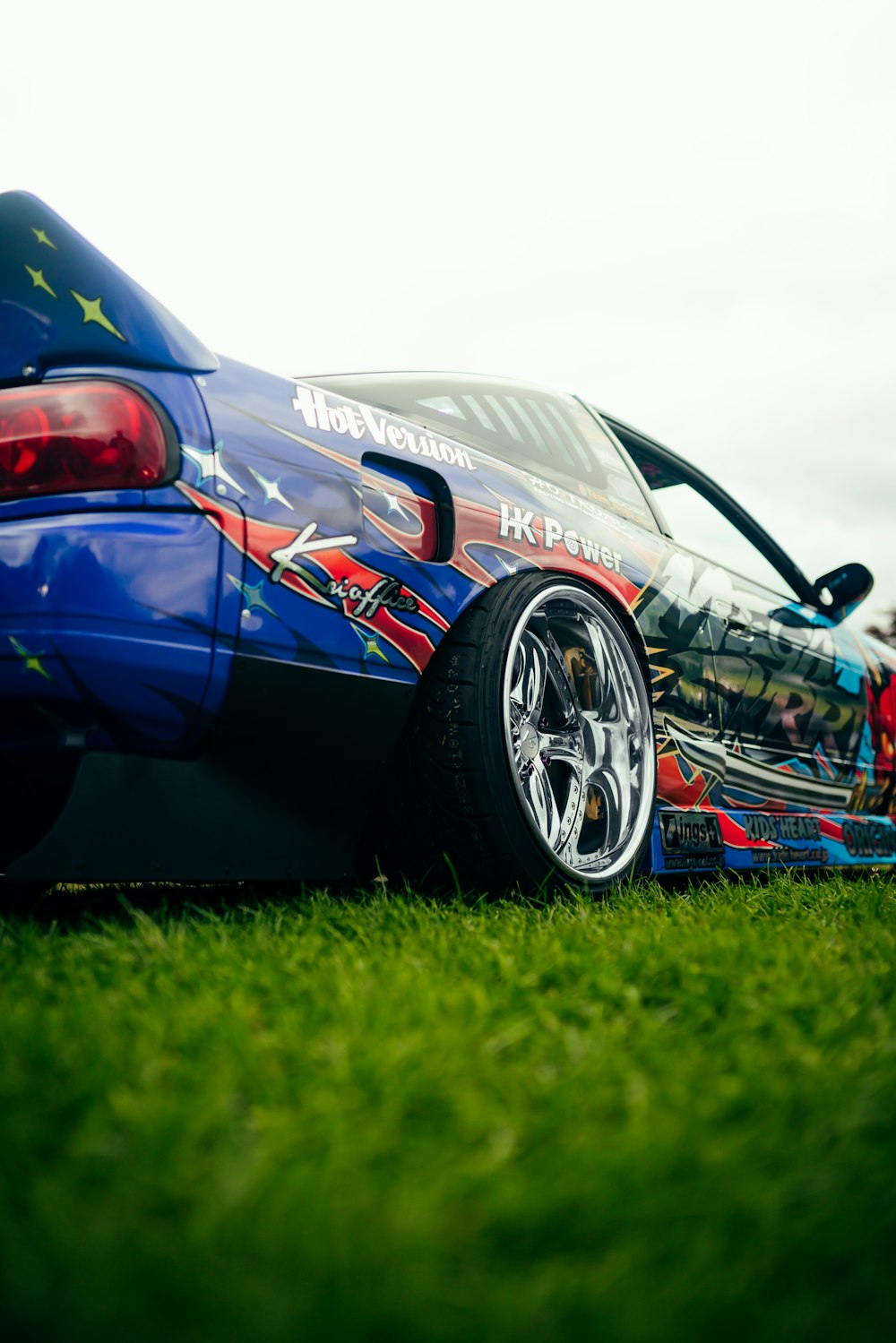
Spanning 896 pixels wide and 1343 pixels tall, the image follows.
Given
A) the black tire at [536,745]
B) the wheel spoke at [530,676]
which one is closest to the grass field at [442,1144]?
the black tire at [536,745]

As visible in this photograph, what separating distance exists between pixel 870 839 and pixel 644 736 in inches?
64.5

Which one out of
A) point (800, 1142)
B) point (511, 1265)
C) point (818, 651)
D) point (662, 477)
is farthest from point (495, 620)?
point (818, 651)

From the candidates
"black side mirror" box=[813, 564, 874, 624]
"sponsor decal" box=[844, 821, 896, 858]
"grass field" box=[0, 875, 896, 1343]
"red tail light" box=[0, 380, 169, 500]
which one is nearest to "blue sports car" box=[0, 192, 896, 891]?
"red tail light" box=[0, 380, 169, 500]

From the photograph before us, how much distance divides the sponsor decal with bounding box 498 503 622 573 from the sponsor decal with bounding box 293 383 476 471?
0.15 metres

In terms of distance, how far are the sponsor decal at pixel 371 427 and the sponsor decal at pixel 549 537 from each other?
0.15 m

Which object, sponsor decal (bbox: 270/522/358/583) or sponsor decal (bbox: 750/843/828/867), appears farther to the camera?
sponsor decal (bbox: 750/843/828/867)

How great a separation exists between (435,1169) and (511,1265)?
4.8 inches

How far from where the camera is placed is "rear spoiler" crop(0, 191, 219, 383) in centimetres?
179

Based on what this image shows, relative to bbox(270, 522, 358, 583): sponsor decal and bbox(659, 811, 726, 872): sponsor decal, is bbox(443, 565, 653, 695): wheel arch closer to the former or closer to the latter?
bbox(659, 811, 726, 872): sponsor decal

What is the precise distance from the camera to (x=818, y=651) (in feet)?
12.6

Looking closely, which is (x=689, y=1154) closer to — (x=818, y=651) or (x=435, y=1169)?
(x=435, y=1169)

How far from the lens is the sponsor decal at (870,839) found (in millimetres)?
3689

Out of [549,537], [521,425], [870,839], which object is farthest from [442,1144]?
[870,839]

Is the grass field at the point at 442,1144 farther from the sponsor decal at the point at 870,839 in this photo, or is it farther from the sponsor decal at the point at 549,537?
the sponsor decal at the point at 870,839
